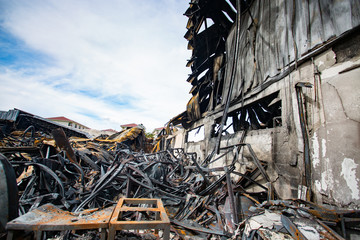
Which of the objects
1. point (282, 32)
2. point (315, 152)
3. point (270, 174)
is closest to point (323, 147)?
point (315, 152)

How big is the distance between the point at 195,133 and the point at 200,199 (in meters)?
6.87

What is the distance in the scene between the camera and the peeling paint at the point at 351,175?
238cm

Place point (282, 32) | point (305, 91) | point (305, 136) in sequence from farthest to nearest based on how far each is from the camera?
1. point (282, 32)
2. point (305, 91)
3. point (305, 136)

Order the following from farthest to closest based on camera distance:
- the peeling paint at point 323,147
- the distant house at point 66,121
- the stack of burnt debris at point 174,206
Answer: the distant house at point 66,121, the peeling paint at point 323,147, the stack of burnt debris at point 174,206

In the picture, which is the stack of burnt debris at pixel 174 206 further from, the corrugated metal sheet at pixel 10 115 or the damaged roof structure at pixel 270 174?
the corrugated metal sheet at pixel 10 115

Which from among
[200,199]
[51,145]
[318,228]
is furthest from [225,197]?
[51,145]

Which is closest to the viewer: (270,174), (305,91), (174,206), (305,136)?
(305,136)

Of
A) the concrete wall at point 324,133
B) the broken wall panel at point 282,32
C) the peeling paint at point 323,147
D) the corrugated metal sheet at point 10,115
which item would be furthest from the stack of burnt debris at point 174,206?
the corrugated metal sheet at point 10,115

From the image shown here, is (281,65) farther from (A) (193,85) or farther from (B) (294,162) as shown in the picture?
(A) (193,85)

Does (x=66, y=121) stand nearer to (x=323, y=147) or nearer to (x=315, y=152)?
(x=315, y=152)

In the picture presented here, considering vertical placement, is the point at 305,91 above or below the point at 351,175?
above

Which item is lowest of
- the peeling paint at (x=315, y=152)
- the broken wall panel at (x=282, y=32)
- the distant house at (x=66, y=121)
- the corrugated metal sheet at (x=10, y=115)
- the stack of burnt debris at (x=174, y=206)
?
the stack of burnt debris at (x=174, y=206)

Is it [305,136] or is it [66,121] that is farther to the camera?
[66,121]

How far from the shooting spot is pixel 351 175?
2.45 m
